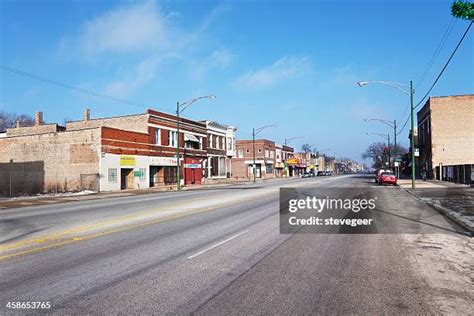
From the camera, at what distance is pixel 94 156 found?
36156 mm

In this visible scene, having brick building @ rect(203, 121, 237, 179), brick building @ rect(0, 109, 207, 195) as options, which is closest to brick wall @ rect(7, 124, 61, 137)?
brick building @ rect(0, 109, 207, 195)

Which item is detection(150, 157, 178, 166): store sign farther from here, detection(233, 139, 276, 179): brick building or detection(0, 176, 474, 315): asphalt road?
detection(233, 139, 276, 179): brick building

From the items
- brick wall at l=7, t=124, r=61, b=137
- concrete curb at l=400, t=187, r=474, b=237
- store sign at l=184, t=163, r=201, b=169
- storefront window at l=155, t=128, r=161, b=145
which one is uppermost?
brick wall at l=7, t=124, r=61, b=137

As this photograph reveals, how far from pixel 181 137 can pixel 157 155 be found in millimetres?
7227

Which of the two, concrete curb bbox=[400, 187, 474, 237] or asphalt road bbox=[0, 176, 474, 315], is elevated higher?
asphalt road bbox=[0, 176, 474, 315]

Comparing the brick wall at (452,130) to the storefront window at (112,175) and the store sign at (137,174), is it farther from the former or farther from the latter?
the storefront window at (112,175)

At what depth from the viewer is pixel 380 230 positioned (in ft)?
37.1

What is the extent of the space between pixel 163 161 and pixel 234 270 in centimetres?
4094

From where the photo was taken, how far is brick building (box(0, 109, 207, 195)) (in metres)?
36.4

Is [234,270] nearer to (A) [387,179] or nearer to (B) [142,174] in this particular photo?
(B) [142,174]

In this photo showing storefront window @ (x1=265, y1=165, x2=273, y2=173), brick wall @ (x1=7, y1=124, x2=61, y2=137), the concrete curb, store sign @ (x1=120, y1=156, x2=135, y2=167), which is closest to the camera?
the concrete curb

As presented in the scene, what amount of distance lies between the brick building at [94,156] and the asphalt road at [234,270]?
84.0 feet

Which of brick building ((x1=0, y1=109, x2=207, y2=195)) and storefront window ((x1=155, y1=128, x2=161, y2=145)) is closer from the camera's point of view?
brick building ((x1=0, y1=109, x2=207, y2=195))

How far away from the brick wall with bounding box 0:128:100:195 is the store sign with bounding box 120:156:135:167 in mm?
3200
